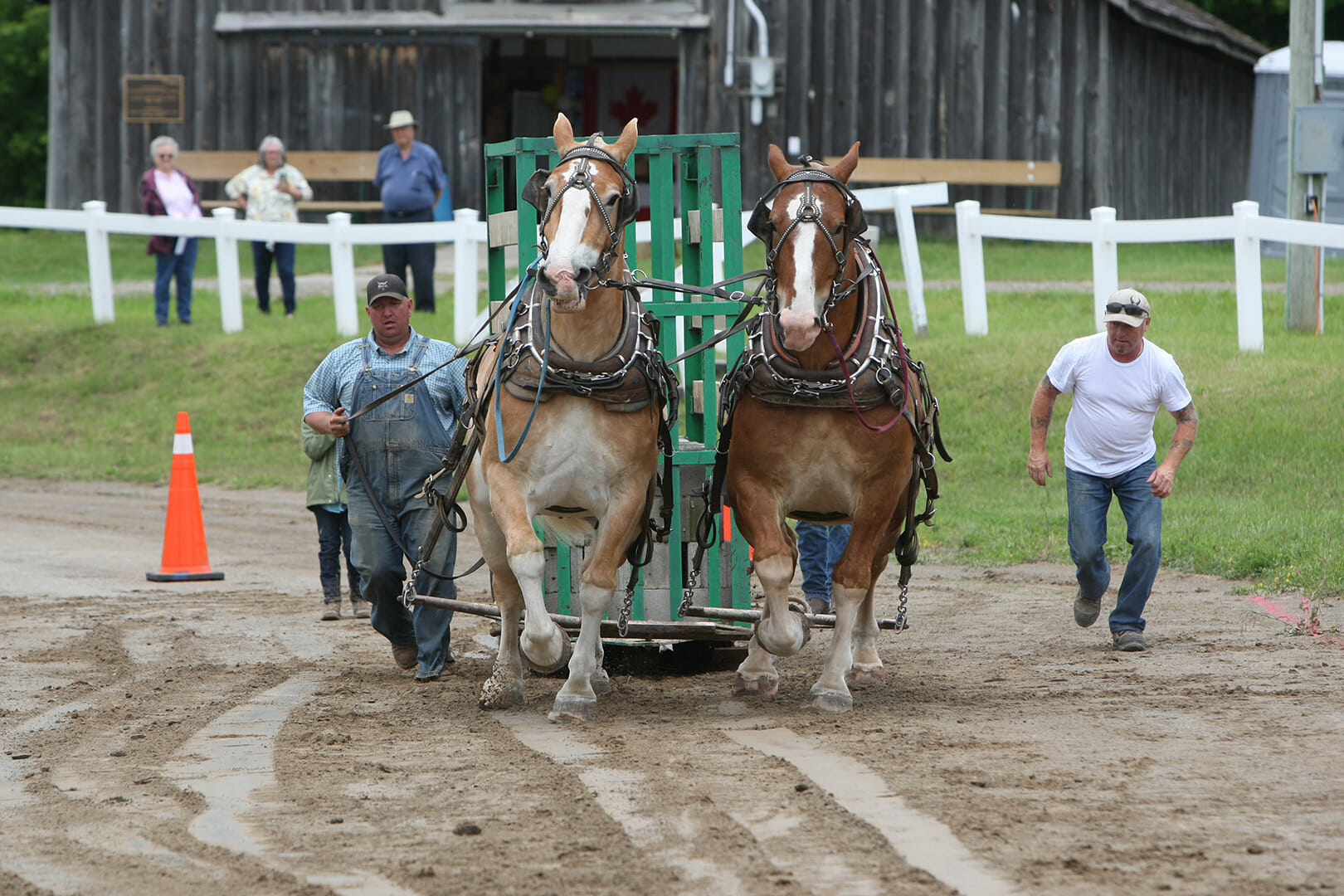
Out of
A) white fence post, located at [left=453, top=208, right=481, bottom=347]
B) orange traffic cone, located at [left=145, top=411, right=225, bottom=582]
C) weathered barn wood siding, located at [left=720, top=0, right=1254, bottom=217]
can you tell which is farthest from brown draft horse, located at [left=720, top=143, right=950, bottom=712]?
weathered barn wood siding, located at [left=720, top=0, right=1254, bottom=217]

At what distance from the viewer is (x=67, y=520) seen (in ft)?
41.4

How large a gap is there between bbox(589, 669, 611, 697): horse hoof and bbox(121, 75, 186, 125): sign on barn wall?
59.1 feet

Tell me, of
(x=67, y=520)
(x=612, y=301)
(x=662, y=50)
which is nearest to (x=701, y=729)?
(x=612, y=301)

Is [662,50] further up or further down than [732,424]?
further up

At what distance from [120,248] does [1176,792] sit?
74.1 ft

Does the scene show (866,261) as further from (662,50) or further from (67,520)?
(662,50)

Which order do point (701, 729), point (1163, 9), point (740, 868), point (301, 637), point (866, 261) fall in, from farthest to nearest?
point (1163, 9) < point (301, 637) < point (866, 261) < point (701, 729) < point (740, 868)

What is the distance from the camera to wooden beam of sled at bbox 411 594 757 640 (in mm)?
7148

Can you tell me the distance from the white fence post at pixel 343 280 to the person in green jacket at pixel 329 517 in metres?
6.87

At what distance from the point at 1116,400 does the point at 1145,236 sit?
Result: 246 inches

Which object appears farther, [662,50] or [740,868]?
[662,50]

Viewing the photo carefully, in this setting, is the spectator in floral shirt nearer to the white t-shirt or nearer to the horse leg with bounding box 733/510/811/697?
the white t-shirt

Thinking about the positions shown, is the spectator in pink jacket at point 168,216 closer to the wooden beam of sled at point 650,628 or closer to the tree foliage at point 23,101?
the wooden beam of sled at point 650,628

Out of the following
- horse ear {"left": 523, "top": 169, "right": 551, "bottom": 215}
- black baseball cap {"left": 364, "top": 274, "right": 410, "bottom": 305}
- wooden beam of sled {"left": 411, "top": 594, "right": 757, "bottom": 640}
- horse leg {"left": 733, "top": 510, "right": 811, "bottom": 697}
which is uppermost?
horse ear {"left": 523, "top": 169, "right": 551, "bottom": 215}
